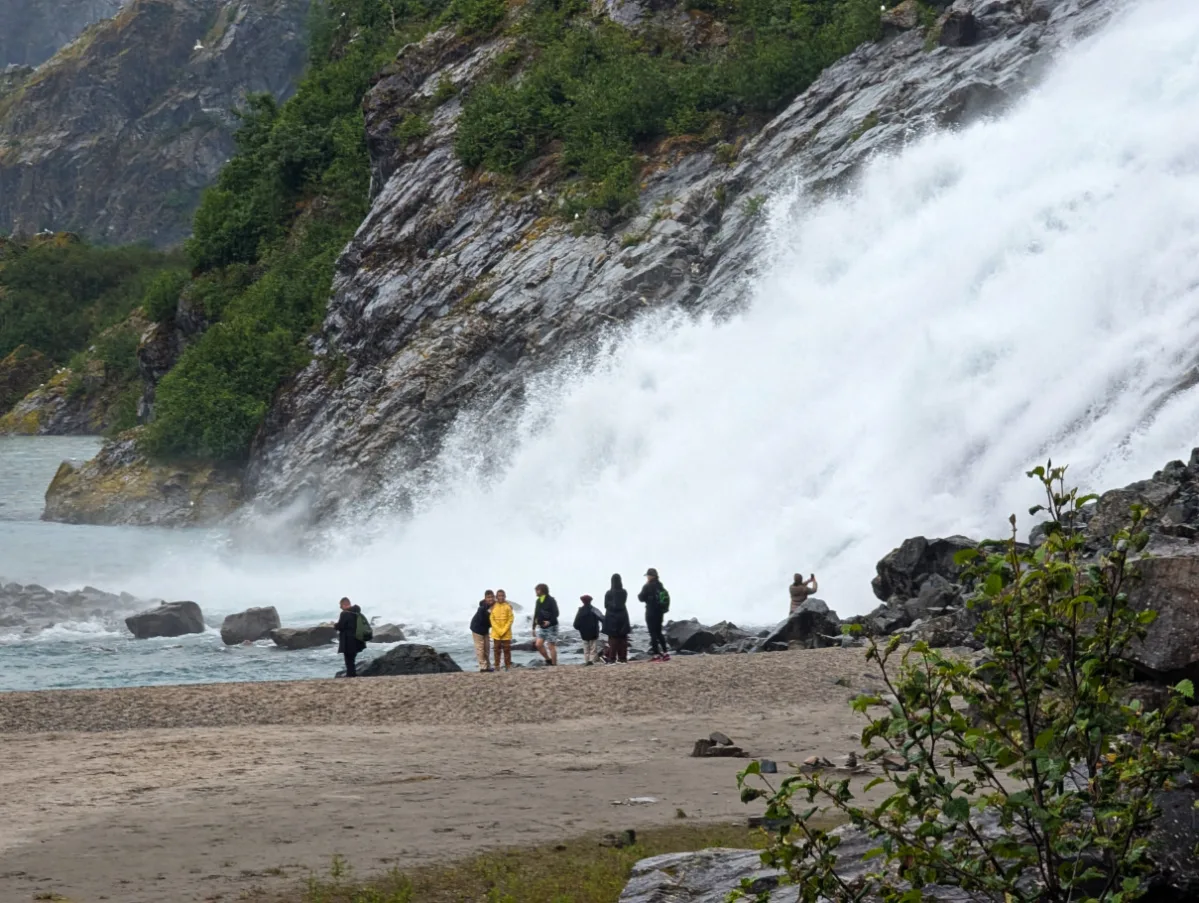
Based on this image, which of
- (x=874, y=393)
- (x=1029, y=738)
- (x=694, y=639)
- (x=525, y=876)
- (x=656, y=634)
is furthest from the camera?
(x=874, y=393)

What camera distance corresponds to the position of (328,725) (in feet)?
63.4

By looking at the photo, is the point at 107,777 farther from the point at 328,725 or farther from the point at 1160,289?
the point at 1160,289

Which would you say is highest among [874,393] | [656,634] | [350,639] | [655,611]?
[874,393]

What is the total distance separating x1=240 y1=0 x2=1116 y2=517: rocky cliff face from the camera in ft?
144

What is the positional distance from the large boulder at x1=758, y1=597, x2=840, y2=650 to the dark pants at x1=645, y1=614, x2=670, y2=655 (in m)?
1.65

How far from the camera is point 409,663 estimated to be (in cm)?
2491

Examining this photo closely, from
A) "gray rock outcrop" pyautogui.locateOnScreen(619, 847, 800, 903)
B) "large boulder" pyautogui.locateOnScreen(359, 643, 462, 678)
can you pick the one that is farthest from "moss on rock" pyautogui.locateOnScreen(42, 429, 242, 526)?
"gray rock outcrop" pyautogui.locateOnScreen(619, 847, 800, 903)

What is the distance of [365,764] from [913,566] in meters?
14.0

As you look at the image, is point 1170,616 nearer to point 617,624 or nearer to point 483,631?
point 617,624

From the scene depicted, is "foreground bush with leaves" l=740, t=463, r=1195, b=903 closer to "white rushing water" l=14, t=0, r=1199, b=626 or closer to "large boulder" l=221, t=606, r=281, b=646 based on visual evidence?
"white rushing water" l=14, t=0, r=1199, b=626

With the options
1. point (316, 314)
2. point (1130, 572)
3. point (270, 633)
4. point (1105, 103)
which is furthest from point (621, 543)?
point (1130, 572)

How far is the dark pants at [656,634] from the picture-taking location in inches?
989

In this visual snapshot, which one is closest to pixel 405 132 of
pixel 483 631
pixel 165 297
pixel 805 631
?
pixel 165 297

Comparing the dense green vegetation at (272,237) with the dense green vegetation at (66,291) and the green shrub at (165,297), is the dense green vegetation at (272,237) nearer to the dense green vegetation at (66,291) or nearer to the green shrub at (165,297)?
the green shrub at (165,297)
